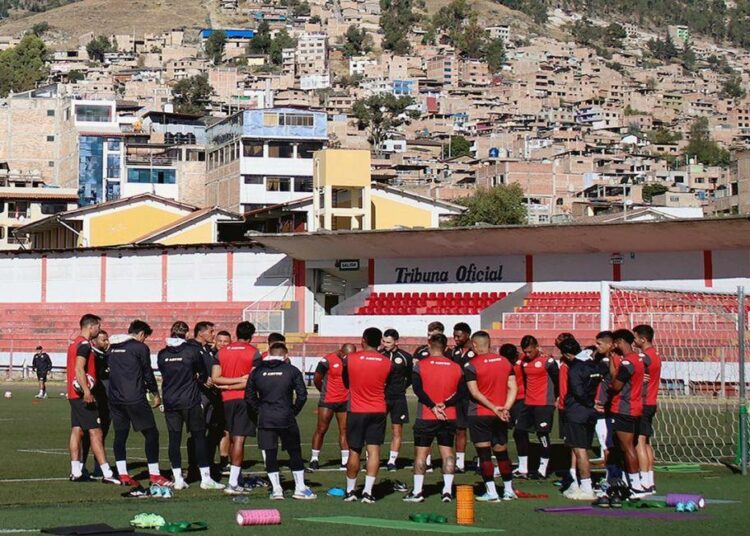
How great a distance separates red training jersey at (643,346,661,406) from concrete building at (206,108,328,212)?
238 feet

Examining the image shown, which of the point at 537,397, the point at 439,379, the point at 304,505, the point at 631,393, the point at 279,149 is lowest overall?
the point at 304,505

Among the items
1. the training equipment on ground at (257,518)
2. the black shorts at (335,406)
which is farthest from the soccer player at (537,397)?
the training equipment on ground at (257,518)

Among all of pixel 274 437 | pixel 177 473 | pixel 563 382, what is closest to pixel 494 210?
pixel 563 382

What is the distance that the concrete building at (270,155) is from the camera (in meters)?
91.2

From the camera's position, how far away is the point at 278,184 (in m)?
92.9

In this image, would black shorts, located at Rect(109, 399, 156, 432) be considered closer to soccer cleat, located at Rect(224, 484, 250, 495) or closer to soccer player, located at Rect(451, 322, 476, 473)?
soccer cleat, located at Rect(224, 484, 250, 495)

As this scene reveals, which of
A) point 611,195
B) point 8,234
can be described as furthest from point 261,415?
point 611,195

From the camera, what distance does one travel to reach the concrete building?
299 feet

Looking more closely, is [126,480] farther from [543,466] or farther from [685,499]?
[685,499]

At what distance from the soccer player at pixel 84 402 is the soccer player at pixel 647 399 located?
657 cm

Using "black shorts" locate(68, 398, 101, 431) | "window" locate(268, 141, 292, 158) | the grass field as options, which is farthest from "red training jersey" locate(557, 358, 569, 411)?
"window" locate(268, 141, 292, 158)

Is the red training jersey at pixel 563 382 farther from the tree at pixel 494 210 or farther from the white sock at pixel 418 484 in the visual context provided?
the tree at pixel 494 210

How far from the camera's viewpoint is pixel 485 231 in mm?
53125

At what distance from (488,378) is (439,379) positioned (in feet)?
2.26
